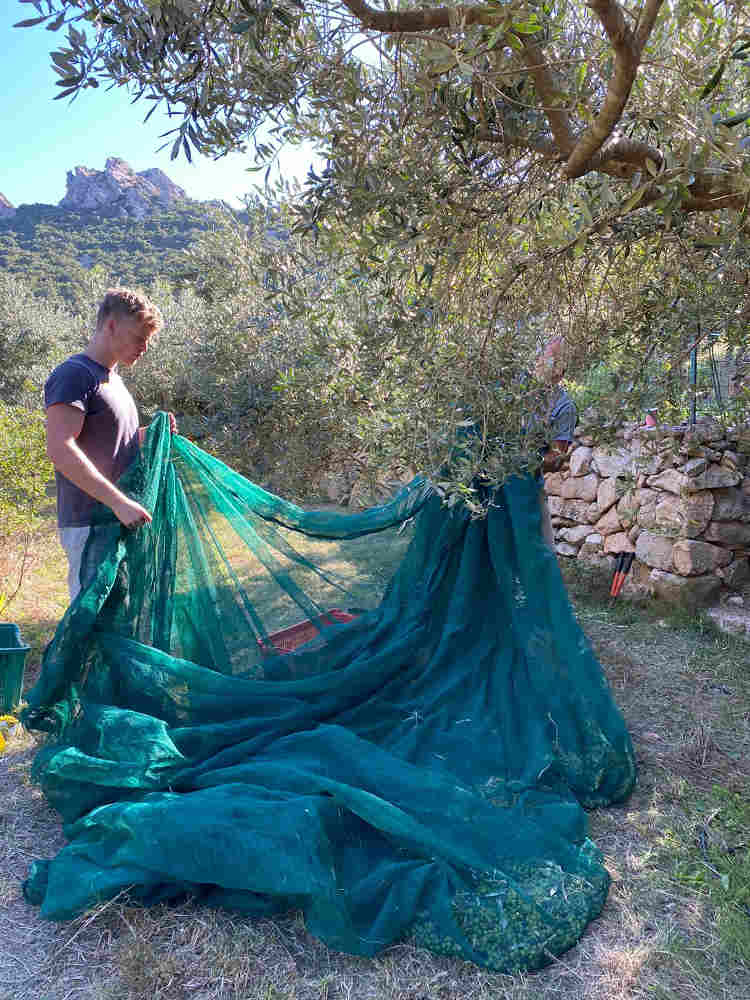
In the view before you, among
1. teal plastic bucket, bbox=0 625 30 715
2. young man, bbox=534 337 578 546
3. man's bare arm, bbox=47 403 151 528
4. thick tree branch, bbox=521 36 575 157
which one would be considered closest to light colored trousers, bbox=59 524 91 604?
man's bare arm, bbox=47 403 151 528

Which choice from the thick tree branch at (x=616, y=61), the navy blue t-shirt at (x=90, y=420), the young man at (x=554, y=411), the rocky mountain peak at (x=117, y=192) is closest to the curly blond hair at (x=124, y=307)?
the navy blue t-shirt at (x=90, y=420)

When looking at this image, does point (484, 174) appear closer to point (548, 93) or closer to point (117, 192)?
point (548, 93)

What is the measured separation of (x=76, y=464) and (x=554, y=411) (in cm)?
216

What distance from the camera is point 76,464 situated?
2996 millimetres

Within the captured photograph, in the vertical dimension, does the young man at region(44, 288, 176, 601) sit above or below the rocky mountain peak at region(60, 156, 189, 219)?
below

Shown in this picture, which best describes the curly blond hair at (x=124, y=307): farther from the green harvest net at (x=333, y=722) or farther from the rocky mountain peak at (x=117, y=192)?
the rocky mountain peak at (x=117, y=192)

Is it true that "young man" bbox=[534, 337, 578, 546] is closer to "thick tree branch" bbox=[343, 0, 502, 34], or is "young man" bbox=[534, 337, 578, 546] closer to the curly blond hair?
"thick tree branch" bbox=[343, 0, 502, 34]

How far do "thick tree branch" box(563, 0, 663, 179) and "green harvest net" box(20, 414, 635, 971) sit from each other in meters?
1.73

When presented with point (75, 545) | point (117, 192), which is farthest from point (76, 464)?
point (117, 192)

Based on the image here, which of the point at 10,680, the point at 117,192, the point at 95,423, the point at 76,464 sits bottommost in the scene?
the point at 10,680

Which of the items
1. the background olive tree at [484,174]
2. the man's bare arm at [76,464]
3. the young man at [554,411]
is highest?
the background olive tree at [484,174]

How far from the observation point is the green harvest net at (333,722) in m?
2.22

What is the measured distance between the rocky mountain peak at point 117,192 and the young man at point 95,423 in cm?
3451

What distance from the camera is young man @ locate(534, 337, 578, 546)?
2920 mm
